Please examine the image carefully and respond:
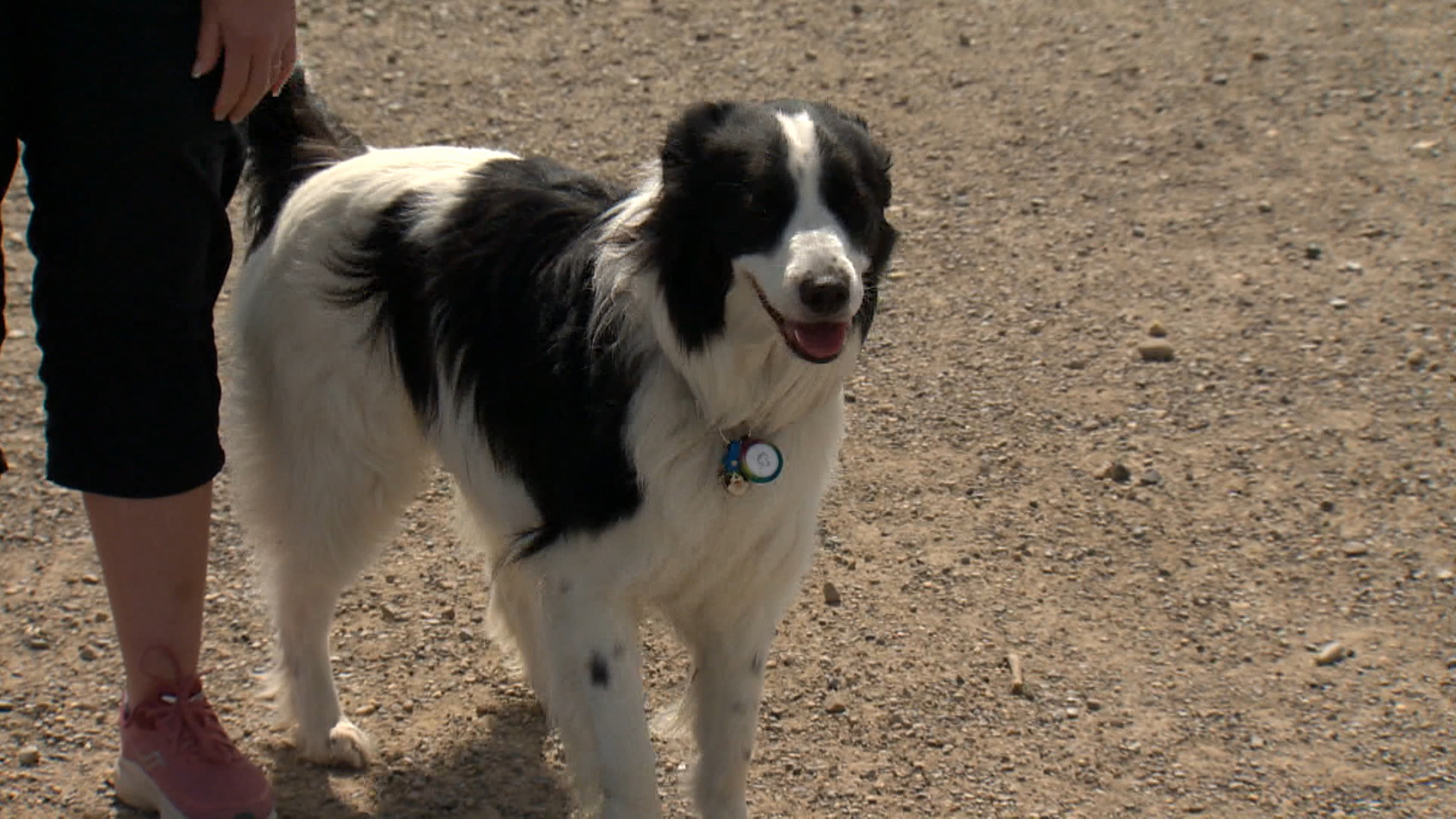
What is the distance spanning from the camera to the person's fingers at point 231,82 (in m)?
2.62

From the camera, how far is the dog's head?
275cm

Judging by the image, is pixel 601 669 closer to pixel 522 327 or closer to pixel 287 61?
pixel 522 327

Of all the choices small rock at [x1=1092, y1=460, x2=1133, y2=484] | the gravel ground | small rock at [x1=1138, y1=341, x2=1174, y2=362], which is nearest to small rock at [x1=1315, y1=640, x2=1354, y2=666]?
the gravel ground

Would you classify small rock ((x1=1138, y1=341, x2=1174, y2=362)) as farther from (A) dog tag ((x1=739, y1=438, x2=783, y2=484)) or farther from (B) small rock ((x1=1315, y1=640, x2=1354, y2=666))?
(A) dog tag ((x1=739, y1=438, x2=783, y2=484))

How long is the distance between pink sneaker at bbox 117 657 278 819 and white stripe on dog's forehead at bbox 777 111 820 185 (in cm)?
145

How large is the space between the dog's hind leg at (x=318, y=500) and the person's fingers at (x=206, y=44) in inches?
37.2

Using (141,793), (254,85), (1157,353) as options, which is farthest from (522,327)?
(1157,353)

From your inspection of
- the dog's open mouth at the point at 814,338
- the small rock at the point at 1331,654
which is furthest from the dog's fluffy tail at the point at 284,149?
the small rock at the point at 1331,654

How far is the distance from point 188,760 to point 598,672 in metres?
0.77

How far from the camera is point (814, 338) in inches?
109

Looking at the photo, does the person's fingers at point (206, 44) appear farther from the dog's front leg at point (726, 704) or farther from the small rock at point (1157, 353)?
the small rock at point (1157, 353)

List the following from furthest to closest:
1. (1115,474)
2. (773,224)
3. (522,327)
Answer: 1. (1115,474)
2. (522,327)
3. (773,224)

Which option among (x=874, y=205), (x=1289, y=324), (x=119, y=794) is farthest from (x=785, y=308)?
(x=1289, y=324)

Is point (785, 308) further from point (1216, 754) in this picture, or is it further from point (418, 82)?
point (418, 82)
